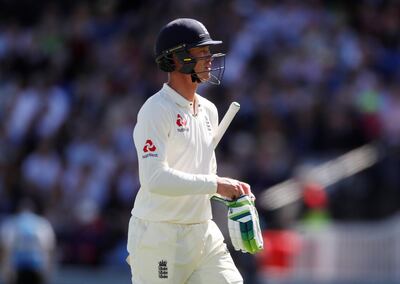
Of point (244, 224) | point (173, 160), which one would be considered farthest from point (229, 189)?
point (173, 160)

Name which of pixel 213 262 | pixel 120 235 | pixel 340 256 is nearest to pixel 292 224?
pixel 340 256

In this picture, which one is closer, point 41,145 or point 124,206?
point 124,206

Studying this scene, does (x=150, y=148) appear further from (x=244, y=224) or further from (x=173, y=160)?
(x=244, y=224)

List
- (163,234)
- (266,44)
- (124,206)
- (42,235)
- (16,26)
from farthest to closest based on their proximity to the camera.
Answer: (16,26)
(266,44)
(124,206)
(42,235)
(163,234)

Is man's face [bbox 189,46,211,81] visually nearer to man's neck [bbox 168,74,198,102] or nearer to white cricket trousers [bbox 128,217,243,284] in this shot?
man's neck [bbox 168,74,198,102]

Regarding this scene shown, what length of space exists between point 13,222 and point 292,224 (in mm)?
3370

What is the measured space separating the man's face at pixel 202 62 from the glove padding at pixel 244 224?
2.43ft

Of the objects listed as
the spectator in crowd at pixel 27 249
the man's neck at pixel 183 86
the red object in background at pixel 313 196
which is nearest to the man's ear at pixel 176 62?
the man's neck at pixel 183 86

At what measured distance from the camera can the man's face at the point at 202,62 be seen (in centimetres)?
641

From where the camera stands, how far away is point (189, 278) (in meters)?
6.36

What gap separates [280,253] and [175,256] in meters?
7.68

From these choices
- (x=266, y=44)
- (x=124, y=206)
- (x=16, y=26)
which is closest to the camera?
(x=124, y=206)

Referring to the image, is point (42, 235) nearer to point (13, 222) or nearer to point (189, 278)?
point (13, 222)

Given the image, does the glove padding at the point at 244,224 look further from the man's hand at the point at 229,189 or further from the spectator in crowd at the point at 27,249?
the spectator in crowd at the point at 27,249
